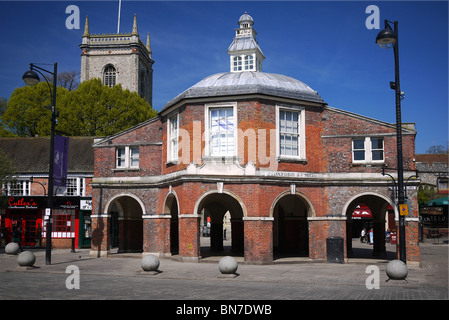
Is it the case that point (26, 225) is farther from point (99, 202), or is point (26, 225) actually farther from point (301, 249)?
point (301, 249)

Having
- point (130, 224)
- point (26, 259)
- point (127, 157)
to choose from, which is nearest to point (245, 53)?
point (127, 157)

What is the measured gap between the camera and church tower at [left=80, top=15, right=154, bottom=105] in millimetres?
64750

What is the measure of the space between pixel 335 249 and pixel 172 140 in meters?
9.63

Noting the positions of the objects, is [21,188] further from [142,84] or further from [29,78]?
[142,84]

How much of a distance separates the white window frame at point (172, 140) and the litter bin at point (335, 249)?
8389mm

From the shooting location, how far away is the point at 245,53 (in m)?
26.8

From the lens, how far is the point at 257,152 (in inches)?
873

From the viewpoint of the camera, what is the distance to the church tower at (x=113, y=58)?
64.8 metres

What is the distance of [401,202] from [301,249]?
424 inches

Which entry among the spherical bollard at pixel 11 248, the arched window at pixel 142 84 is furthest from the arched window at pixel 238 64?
the arched window at pixel 142 84

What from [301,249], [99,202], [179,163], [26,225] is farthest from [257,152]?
[26,225]

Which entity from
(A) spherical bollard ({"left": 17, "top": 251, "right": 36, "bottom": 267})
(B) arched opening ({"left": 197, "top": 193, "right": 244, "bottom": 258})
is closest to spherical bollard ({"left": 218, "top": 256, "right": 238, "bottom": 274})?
(A) spherical bollard ({"left": 17, "top": 251, "right": 36, "bottom": 267})

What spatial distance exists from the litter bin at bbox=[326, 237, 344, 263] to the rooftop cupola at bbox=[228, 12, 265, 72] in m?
10.3

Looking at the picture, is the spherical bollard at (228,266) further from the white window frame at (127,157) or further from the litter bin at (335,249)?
the white window frame at (127,157)
